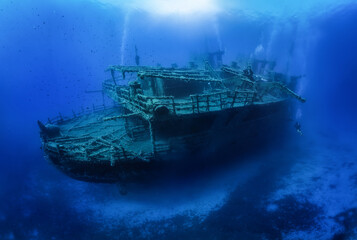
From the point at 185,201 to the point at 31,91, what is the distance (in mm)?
112405

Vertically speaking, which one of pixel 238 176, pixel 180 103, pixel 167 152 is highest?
pixel 180 103

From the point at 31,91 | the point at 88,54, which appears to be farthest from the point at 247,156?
the point at 88,54

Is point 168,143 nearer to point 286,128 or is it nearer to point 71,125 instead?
point 71,125

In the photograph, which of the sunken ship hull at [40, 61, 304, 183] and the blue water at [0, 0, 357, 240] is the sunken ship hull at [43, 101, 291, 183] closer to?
the sunken ship hull at [40, 61, 304, 183]

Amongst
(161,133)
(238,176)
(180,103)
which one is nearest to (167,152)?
(161,133)

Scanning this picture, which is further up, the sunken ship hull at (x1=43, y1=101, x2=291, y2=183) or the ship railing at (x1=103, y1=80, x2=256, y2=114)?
the ship railing at (x1=103, y1=80, x2=256, y2=114)

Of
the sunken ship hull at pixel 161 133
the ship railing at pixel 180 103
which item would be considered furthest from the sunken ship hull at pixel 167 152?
the ship railing at pixel 180 103

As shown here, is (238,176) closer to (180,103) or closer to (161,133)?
(161,133)

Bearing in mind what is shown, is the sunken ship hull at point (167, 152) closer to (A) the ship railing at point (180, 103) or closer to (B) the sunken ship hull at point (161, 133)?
(B) the sunken ship hull at point (161, 133)

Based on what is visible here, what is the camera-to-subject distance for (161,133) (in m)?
12.7

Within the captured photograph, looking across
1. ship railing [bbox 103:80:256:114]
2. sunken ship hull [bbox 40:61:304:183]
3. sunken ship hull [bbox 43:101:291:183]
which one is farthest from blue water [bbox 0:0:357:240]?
ship railing [bbox 103:80:256:114]

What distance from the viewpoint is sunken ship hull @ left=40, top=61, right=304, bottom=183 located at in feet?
40.2

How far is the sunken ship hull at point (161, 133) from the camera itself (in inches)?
483

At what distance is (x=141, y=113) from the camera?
12242 millimetres
